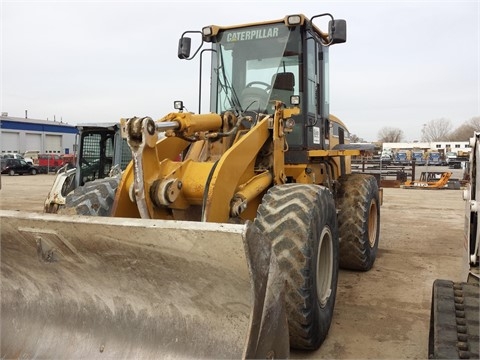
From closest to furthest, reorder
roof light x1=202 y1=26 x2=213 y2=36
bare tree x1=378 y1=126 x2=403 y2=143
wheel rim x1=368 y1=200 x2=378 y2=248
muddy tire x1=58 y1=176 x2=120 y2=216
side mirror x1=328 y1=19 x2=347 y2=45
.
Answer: muddy tire x1=58 y1=176 x2=120 y2=216 < side mirror x1=328 y1=19 x2=347 y2=45 < roof light x1=202 y1=26 x2=213 y2=36 < wheel rim x1=368 y1=200 x2=378 y2=248 < bare tree x1=378 y1=126 x2=403 y2=143

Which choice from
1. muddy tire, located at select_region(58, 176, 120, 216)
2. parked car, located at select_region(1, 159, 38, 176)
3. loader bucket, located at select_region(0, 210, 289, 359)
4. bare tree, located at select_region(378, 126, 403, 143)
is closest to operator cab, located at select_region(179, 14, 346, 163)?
muddy tire, located at select_region(58, 176, 120, 216)

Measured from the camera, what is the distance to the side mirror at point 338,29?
15.6ft

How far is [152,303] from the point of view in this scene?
2.91m

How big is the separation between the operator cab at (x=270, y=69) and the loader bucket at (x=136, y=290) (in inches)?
108

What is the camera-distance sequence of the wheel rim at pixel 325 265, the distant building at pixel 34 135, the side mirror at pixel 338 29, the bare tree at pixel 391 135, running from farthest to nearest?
the bare tree at pixel 391 135
the distant building at pixel 34 135
the side mirror at pixel 338 29
the wheel rim at pixel 325 265

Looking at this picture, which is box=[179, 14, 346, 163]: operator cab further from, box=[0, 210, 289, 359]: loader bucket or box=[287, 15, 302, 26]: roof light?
box=[0, 210, 289, 359]: loader bucket

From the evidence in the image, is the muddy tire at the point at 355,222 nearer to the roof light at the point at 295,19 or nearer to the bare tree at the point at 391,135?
the roof light at the point at 295,19

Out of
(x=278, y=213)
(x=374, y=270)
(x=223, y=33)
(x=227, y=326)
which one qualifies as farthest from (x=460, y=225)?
(x=227, y=326)

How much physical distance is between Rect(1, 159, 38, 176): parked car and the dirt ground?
29611mm

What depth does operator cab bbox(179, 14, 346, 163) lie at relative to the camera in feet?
16.9

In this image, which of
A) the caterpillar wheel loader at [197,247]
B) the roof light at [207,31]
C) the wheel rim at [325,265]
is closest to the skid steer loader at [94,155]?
the roof light at [207,31]

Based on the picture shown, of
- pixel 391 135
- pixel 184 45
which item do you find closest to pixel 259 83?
pixel 184 45

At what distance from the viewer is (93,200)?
425 centimetres

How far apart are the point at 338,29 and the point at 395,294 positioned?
2.99 meters
